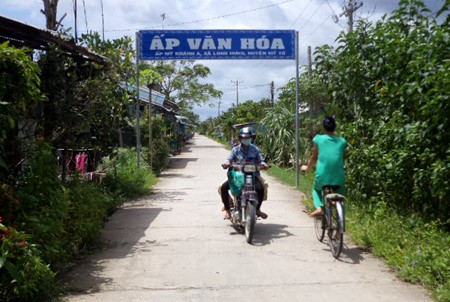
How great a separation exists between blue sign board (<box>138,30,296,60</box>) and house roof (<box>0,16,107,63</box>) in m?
5.97

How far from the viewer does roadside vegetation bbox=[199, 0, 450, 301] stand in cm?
570

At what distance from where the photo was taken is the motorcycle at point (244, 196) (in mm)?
6850

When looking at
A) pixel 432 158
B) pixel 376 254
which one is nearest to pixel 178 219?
pixel 376 254

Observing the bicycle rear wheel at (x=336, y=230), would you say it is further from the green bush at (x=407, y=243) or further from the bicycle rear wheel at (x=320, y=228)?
the green bush at (x=407, y=243)

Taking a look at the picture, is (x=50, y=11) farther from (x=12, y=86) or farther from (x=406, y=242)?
(x=406, y=242)

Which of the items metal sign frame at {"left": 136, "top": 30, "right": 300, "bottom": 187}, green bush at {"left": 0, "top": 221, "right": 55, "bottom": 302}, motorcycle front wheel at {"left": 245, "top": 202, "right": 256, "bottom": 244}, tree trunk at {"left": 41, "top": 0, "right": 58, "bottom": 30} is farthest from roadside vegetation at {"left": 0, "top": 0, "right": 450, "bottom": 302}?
tree trunk at {"left": 41, "top": 0, "right": 58, "bottom": 30}

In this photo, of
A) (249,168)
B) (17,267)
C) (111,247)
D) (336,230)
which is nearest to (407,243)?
(336,230)

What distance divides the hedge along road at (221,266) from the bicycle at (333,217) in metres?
0.18

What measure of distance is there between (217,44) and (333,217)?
27.0ft

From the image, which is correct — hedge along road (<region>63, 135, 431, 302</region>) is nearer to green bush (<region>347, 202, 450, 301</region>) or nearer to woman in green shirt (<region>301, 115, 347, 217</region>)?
green bush (<region>347, 202, 450, 301</region>)

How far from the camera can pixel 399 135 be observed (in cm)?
680

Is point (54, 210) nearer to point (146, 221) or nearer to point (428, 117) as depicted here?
point (146, 221)

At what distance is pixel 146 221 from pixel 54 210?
138 inches

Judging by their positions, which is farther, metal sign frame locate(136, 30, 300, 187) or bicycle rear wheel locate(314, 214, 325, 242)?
metal sign frame locate(136, 30, 300, 187)
